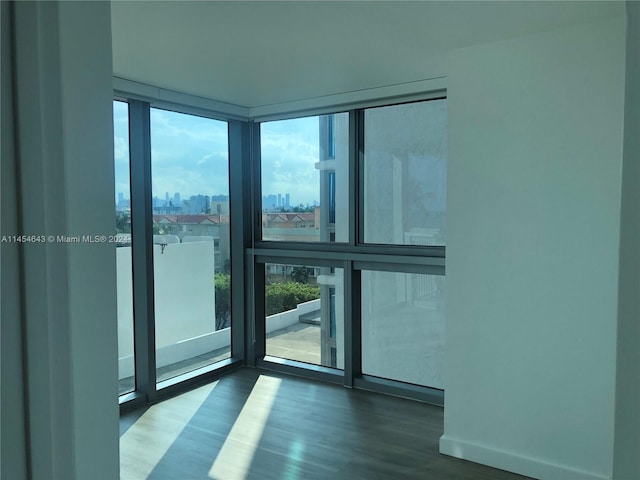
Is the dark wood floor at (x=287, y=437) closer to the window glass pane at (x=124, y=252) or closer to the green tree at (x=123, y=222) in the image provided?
the window glass pane at (x=124, y=252)

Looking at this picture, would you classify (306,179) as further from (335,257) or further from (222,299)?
(222,299)

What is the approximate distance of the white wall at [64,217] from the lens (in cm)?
67

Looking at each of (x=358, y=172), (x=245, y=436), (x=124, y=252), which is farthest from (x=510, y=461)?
(x=124, y=252)

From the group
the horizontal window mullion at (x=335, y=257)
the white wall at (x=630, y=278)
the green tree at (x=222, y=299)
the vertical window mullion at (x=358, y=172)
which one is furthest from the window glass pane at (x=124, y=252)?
the white wall at (x=630, y=278)

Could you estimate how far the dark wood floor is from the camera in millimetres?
2709

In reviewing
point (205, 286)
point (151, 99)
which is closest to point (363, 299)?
point (205, 286)

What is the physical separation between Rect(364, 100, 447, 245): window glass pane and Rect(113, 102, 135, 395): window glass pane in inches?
73.6

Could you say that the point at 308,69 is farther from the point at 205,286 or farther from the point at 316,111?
the point at 205,286

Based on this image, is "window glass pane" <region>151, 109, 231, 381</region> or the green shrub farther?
the green shrub

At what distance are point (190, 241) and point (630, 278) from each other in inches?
160

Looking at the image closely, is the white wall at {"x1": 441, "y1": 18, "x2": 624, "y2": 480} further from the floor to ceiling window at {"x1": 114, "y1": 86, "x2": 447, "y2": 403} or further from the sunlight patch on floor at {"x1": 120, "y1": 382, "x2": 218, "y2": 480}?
the sunlight patch on floor at {"x1": 120, "y1": 382, "x2": 218, "y2": 480}

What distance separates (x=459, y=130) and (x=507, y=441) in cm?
182

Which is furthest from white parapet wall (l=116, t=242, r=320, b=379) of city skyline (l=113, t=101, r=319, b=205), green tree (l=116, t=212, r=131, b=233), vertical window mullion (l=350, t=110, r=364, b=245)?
vertical window mullion (l=350, t=110, r=364, b=245)

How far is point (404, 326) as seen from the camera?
154 inches
